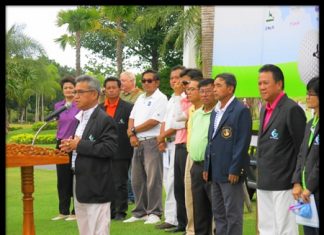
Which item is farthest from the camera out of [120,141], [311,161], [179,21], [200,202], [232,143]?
[179,21]

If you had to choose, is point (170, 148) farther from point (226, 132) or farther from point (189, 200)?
point (226, 132)

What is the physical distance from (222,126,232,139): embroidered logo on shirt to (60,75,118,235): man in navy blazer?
1.13m

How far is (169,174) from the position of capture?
853cm

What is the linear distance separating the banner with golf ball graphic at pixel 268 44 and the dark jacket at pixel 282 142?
431mm

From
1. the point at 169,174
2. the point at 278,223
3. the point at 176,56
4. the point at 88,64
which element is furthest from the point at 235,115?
the point at 88,64

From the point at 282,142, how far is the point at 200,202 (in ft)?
5.14

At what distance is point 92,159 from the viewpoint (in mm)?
5832

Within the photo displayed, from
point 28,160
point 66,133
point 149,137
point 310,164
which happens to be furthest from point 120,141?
point 310,164

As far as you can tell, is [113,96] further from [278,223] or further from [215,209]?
[278,223]

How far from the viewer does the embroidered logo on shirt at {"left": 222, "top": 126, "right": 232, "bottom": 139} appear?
21.0 feet

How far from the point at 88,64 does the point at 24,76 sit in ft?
30.4

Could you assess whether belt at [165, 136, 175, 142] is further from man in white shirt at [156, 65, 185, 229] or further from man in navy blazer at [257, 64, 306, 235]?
man in navy blazer at [257, 64, 306, 235]

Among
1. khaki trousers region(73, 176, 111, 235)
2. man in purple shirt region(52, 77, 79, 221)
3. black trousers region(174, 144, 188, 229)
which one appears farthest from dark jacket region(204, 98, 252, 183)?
man in purple shirt region(52, 77, 79, 221)

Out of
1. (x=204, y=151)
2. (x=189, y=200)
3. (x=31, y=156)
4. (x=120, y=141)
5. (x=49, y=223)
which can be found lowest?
(x=49, y=223)
